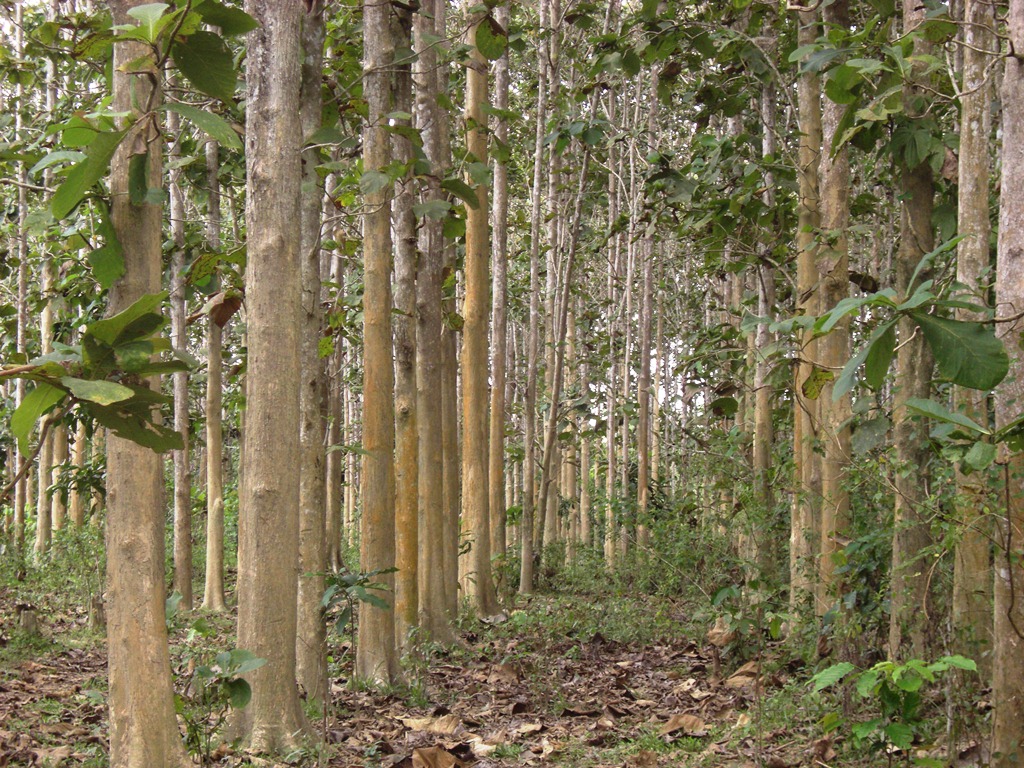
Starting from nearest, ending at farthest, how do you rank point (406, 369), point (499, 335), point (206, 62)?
point (206, 62), point (406, 369), point (499, 335)

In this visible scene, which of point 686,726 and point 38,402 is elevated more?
point 38,402

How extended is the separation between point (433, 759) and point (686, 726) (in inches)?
62.9

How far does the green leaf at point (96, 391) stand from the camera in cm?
155

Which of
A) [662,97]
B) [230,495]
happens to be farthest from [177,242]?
[230,495]

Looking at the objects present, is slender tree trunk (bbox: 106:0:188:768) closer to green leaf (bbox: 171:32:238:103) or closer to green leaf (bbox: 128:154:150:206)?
green leaf (bbox: 128:154:150:206)

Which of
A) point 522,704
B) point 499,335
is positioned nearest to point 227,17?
point 522,704

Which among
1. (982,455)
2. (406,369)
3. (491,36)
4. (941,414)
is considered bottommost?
(982,455)

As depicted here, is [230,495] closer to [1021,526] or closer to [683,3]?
[683,3]

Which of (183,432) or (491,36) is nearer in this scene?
(491,36)

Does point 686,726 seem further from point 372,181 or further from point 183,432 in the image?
point 183,432

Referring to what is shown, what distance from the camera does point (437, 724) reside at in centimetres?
543

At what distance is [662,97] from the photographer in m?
7.23

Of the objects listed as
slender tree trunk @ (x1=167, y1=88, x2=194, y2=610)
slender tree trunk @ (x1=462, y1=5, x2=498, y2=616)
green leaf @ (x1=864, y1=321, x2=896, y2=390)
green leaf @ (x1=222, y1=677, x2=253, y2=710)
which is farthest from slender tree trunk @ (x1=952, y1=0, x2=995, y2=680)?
slender tree trunk @ (x1=167, y1=88, x2=194, y2=610)

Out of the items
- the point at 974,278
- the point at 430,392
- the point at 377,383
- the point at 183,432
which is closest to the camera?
the point at 974,278
